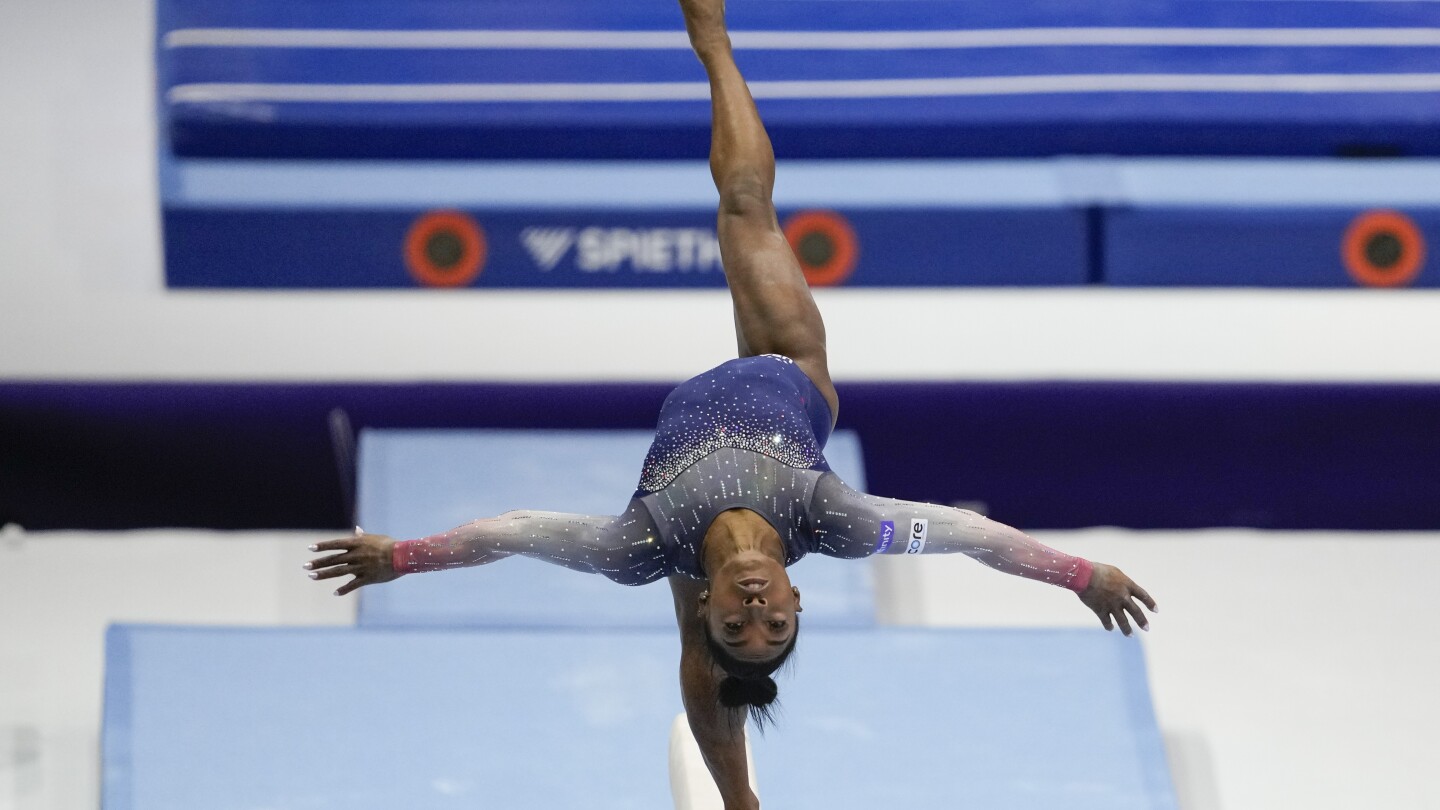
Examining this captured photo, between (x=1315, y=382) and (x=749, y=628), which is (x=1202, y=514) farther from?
(x=749, y=628)

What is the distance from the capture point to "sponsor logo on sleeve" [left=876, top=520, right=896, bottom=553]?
289cm

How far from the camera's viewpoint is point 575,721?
3.92m

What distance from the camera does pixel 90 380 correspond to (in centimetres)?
497

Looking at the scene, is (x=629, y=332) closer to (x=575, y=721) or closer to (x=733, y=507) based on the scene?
(x=575, y=721)

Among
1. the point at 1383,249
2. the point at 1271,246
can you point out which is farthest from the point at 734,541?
the point at 1383,249

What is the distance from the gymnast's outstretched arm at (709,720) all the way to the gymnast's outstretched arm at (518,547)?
259 millimetres

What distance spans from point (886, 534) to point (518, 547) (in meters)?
0.56

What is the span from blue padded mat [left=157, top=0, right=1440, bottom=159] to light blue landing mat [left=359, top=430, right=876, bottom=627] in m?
0.84

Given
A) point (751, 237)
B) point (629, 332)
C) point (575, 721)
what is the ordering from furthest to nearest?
point (629, 332), point (575, 721), point (751, 237)

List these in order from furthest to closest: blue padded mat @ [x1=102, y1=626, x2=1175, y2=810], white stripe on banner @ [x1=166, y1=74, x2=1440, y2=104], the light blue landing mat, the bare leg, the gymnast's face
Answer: white stripe on banner @ [x1=166, y1=74, x2=1440, y2=104], the light blue landing mat, blue padded mat @ [x1=102, y1=626, x2=1175, y2=810], the bare leg, the gymnast's face

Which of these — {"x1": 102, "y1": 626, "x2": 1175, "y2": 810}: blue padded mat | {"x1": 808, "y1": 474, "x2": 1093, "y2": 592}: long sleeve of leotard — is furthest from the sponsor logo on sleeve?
{"x1": 102, "y1": 626, "x2": 1175, "y2": 810}: blue padded mat

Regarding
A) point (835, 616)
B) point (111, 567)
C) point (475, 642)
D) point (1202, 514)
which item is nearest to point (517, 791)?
point (475, 642)

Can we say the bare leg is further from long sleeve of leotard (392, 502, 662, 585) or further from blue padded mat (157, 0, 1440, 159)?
blue padded mat (157, 0, 1440, 159)

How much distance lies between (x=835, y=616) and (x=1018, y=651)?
423 millimetres
